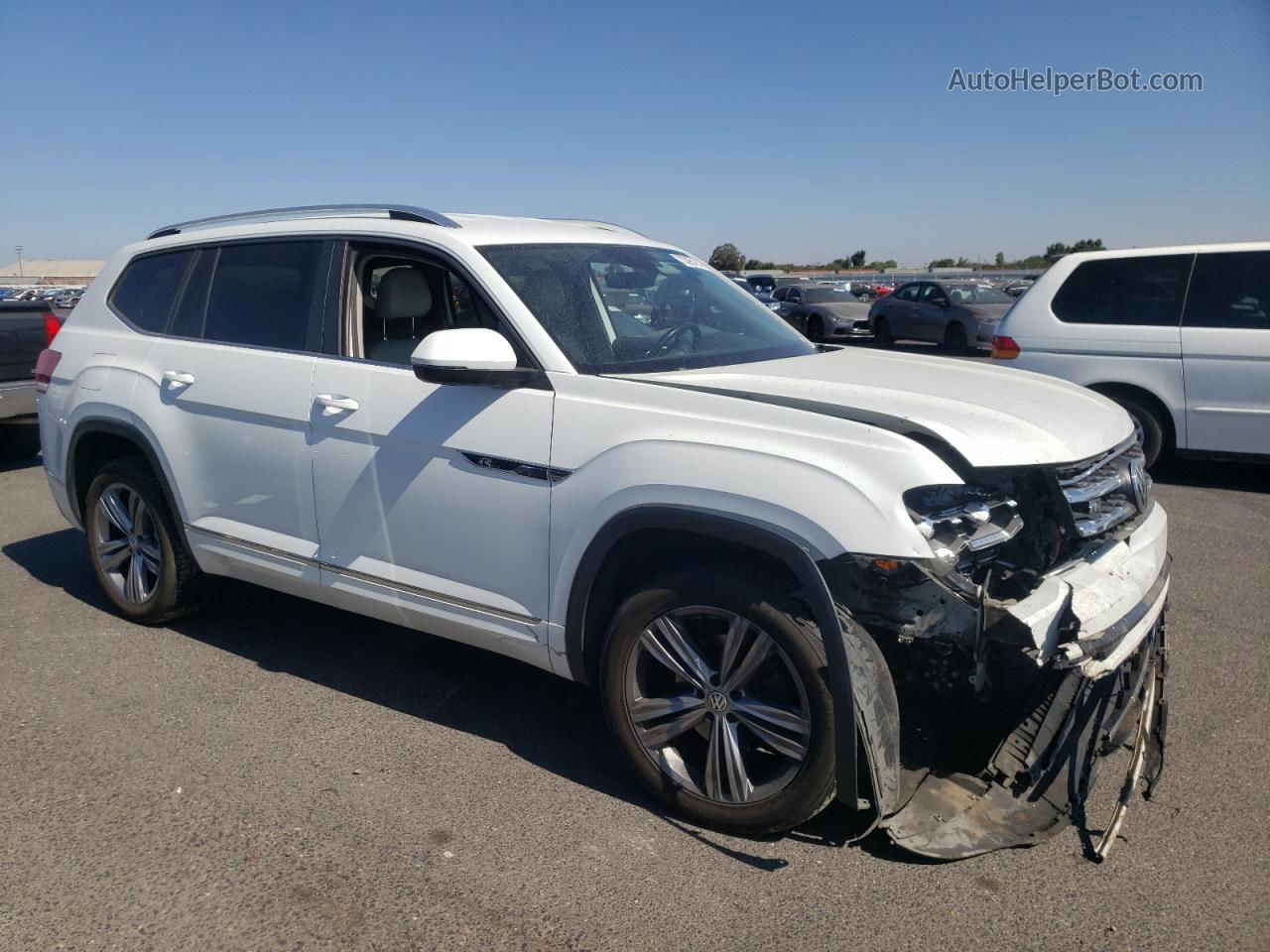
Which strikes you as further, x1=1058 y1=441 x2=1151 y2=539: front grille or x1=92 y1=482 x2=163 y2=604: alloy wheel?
x1=92 y1=482 x2=163 y2=604: alloy wheel

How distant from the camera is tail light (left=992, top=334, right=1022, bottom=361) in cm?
859

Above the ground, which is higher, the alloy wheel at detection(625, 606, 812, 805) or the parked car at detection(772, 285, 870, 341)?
the alloy wheel at detection(625, 606, 812, 805)

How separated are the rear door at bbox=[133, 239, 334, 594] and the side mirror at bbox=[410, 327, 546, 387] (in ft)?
2.91

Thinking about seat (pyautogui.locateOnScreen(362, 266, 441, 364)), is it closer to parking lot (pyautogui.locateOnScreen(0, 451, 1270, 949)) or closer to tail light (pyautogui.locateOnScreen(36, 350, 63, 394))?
parking lot (pyautogui.locateOnScreen(0, 451, 1270, 949))

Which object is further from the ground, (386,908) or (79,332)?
(79,332)

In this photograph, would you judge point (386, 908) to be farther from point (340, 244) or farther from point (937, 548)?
point (340, 244)

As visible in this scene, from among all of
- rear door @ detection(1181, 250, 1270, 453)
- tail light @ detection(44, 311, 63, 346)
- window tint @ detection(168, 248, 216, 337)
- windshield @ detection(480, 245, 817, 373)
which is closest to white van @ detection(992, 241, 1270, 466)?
rear door @ detection(1181, 250, 1270, 453)

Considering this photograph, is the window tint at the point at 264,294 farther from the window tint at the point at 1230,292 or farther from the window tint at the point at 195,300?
the window tint at the point at 1230,292

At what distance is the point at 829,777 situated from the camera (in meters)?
3.00

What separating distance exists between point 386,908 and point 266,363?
2361mm

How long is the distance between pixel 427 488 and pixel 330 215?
150cm

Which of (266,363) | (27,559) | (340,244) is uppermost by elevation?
(340,244)

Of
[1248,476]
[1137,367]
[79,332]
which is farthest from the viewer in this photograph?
[1248,476]

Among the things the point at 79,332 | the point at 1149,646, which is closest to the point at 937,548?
the point at 1149,646
